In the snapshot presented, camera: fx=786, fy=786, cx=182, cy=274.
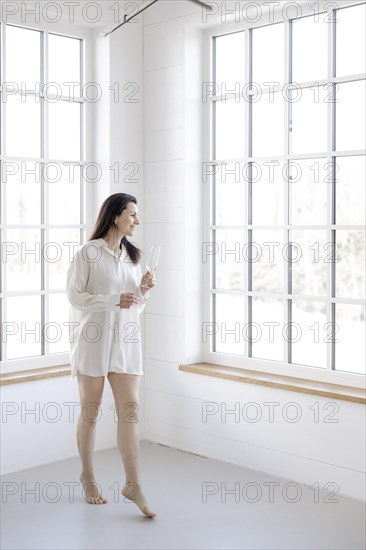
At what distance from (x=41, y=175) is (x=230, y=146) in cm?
115

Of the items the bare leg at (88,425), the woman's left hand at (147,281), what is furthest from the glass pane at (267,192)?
the bare leg at (88,425)

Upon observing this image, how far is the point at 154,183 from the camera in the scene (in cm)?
498

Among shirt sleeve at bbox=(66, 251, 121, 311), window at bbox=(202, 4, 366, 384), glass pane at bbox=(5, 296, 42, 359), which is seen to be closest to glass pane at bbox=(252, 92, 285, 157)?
window at bbox=(202, 4, 366, 384)

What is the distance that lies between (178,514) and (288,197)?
1.83 metres

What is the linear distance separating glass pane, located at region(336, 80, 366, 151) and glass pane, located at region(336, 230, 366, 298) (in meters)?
0.47

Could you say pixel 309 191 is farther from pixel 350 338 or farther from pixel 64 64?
pixel 64 64

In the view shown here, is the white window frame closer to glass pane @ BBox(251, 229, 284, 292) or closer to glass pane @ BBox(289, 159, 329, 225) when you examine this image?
glass pane @ BBox(251, 229, 284, 292)

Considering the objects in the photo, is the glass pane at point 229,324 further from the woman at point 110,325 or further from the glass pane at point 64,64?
the glass pane at point 64,64

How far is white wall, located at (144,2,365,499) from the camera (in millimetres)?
4543

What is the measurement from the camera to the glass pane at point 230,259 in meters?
4.71

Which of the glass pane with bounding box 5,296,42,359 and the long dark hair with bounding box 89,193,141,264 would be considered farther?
the glass pane with bounding box 5,296,42,359

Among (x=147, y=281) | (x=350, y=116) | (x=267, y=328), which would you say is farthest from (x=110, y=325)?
(x=350, y=116)

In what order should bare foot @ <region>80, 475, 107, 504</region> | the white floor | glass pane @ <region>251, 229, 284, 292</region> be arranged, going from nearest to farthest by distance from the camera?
the white floor → bare foot @ <region>80, 475, 107, 504</region> → glass pane @ <region>251, 229, 284, 292</region>

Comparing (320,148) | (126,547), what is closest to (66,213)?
(320,148)
